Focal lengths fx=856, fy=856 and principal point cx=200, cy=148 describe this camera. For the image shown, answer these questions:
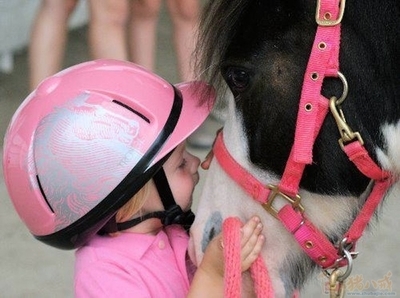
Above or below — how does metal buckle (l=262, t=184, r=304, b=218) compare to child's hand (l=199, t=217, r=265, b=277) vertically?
above

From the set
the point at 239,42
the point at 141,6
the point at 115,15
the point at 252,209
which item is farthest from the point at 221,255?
the point at 141,6

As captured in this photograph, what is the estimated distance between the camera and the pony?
1222 millimetres

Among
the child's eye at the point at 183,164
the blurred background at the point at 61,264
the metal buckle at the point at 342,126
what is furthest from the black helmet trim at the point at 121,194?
the blurred background at the point at 61,264

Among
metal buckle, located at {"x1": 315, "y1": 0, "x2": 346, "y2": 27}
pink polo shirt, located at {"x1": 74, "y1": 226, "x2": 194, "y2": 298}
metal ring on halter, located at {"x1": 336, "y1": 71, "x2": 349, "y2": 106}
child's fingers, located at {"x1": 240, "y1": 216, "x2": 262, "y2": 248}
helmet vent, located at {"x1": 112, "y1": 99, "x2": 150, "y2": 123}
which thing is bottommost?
pink polo shirt, located at {"x1": 74, "y1": 226, "x2": 194, "y2": 298}

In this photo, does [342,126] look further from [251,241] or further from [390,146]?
[251,241]

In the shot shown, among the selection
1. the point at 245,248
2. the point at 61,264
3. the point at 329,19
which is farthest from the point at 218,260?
the point at 61,264

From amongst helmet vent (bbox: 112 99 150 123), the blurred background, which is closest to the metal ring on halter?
helmet vent (bbox: 112 99 150 123)

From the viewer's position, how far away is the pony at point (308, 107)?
1.22m

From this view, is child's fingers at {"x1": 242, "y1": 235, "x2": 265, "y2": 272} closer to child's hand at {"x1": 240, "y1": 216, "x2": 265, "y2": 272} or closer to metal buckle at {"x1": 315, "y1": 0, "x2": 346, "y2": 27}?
child's hand at {"x1": 240, "y1": 216, "x2": 265, "y2": 272}

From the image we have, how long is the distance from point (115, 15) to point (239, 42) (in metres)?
1.37

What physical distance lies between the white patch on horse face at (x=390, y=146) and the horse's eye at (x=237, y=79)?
0.21m

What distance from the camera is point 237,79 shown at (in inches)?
49.7

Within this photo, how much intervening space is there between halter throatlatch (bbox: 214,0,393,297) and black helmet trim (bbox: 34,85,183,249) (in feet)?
0.33

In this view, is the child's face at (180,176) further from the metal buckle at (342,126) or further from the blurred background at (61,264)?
the blurred background at (61,264)
